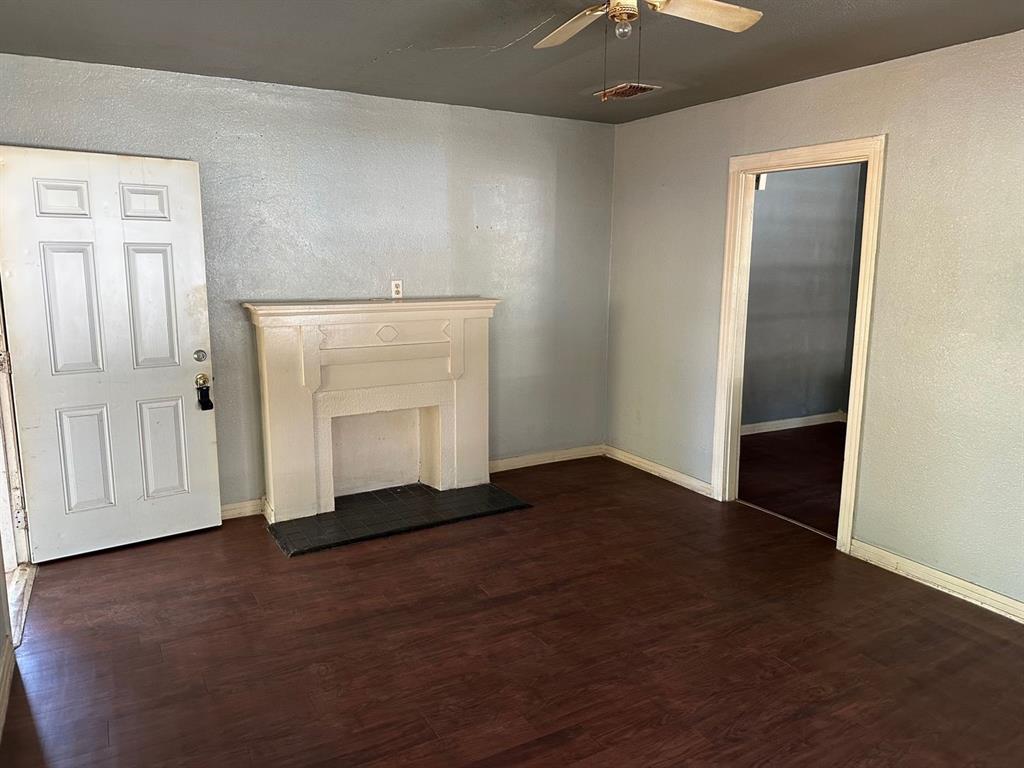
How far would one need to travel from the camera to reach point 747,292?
4.27m

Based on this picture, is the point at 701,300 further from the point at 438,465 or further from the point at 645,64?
the point at 438,465

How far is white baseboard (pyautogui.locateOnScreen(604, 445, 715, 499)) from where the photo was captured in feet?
15.0

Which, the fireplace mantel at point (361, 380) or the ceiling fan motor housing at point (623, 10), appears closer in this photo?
the ceiling fan motor housing at point (623, 10)

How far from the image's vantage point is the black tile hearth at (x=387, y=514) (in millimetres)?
3768

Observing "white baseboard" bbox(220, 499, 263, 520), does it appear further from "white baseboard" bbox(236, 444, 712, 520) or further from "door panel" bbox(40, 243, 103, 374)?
"door panel" bbox(40, 243, 103, 374)

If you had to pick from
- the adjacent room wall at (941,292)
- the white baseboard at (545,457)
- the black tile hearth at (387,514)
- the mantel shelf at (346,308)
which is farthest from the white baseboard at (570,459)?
the adjacent room wall at (941,292)

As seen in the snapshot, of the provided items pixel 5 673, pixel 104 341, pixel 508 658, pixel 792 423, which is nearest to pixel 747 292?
pixel 792 423

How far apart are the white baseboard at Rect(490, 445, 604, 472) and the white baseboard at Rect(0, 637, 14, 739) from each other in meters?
2.94

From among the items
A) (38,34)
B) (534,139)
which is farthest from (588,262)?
(38,34)

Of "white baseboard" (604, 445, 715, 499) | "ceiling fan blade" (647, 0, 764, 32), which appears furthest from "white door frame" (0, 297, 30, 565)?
"white baseboard" (604, 445, 715, 499)

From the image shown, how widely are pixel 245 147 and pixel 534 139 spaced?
1.88 m

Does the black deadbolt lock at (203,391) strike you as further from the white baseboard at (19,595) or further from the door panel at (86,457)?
the white baseboard at (19,595)

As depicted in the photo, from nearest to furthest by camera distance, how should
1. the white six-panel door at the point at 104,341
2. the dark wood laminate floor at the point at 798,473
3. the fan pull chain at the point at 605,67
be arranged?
the fan pull chain at the point at 605,67, the white six-panel door at the point at 104,341, the dark wood laminate floor at the point at 798,473

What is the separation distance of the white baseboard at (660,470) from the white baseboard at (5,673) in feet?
12.0
